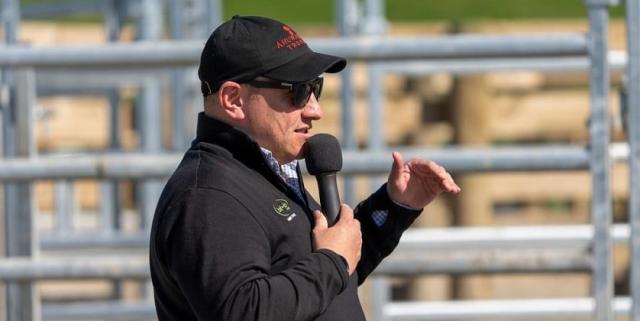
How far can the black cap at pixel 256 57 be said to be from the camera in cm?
297

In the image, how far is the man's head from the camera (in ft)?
9.77

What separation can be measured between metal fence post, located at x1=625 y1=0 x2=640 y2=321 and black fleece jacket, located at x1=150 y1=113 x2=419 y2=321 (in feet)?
4.33

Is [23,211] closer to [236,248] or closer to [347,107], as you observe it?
[236,248]

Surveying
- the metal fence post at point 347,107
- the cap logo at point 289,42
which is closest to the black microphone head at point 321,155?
the cap logo at point 289,42

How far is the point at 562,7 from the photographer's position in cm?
2745

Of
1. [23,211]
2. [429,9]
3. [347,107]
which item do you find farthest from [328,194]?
[429,9]

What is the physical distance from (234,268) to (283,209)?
0.84ft

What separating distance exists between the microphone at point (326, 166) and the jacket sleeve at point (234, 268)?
7.7 inches

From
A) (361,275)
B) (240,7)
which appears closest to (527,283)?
(361,275)

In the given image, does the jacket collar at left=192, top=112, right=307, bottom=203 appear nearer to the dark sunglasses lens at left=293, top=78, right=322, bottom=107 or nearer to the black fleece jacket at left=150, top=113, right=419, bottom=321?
the black fleece jacket at left=150, top=113, right=419, bottom=321

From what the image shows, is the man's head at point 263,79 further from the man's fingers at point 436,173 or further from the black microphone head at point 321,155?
the man's fingers at point 436,173

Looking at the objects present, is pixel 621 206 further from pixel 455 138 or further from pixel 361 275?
pixel 361 275

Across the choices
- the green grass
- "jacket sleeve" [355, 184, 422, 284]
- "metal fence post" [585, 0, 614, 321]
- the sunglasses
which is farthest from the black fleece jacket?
the green grass

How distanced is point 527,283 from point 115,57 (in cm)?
616
